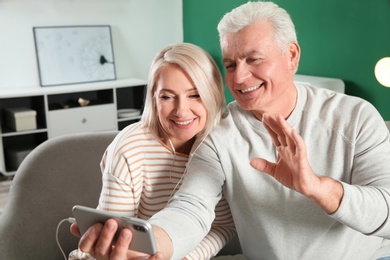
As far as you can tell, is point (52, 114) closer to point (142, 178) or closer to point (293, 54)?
A: point (142, 178)

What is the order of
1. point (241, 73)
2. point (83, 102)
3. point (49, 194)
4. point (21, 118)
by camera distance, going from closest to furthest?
point (241, 73) → point (49, 194) → point (21, 118) → point (83, 102)

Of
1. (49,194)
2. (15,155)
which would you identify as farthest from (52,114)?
(49,194)

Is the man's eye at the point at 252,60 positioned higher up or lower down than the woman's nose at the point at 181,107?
higher up

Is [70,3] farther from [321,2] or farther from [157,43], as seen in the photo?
[321,2]

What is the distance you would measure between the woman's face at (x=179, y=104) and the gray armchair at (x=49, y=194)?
1.74ft

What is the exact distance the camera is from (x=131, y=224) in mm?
946

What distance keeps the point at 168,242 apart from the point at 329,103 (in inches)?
23.7

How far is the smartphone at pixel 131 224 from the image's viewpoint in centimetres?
94

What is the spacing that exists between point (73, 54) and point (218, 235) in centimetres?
357

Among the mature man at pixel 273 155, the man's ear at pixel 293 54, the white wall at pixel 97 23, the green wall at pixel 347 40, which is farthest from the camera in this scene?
the white wall at pixel 97 23

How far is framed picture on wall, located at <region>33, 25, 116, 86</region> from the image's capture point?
454 centimetres

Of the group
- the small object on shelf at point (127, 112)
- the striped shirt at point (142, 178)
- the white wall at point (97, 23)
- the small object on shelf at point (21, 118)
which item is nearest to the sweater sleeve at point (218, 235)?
the striped shirt at point (142, 178)

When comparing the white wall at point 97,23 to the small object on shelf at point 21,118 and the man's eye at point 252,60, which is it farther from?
the man's eye at point 252,60

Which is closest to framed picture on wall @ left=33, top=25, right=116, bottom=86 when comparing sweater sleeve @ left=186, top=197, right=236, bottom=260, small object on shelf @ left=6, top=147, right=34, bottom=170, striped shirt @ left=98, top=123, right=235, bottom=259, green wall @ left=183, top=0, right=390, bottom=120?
small object on shelf @ left=6, top=147, right=34, bottom=170
